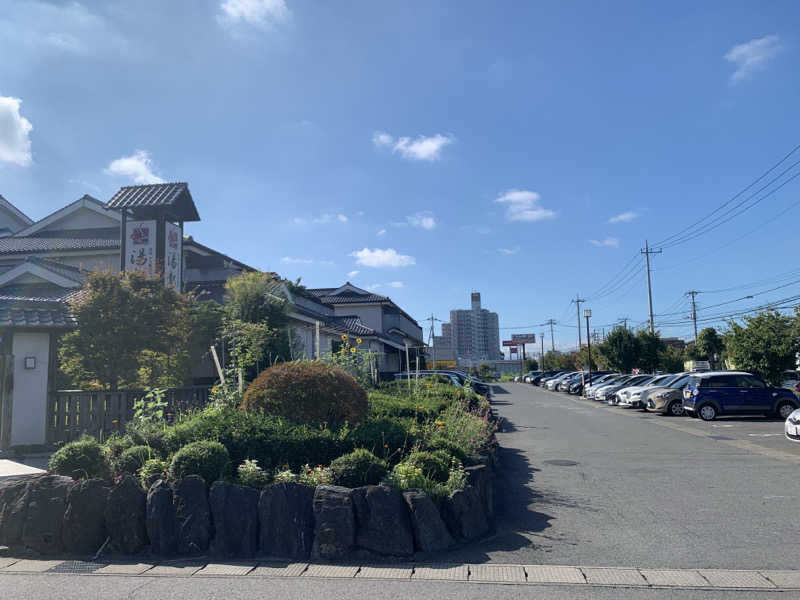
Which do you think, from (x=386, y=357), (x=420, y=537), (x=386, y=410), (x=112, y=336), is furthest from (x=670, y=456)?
(x=386, y=357)

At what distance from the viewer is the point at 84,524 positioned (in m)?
6.05

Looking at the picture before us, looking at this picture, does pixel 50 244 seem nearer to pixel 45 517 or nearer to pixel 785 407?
pixel 45 517

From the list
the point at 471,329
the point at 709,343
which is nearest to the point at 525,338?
the point at 471,329

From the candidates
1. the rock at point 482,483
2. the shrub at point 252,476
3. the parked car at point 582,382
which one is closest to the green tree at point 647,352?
the parked car at point 582,382

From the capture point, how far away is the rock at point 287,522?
5789 mm

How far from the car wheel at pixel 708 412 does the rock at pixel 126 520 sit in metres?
19.1

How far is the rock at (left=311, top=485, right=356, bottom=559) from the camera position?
571cm

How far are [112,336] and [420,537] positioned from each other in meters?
8.25

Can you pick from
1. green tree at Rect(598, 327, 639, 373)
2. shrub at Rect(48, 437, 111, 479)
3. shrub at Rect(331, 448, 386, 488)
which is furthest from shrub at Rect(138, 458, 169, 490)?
green tree at Rect(598, 327, 639, 373)

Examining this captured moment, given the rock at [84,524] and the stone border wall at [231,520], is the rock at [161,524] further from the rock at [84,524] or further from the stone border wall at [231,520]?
the rock at [84,524]

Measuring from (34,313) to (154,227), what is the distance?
6451 millimetres

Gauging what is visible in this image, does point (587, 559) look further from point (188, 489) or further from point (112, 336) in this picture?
point (112, 336)

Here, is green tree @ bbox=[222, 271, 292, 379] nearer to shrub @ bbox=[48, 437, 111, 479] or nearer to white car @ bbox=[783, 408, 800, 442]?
shrub @ bbox=[48, 437, 111, 479]

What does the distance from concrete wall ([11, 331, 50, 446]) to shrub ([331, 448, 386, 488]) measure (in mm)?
8012
